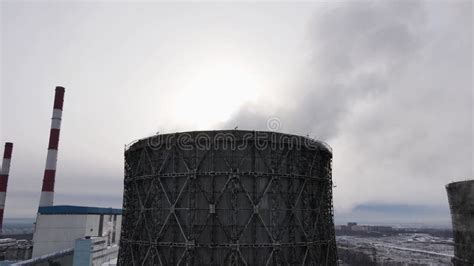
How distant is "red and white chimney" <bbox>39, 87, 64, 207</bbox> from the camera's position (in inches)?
1529

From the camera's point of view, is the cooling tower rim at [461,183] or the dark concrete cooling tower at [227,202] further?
the cooling tower rim at [461,183]

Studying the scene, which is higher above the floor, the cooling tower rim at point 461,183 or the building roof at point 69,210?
the cooling tower rim at point 461,183

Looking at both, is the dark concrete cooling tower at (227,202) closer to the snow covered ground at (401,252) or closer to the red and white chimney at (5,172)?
the red and white chimney at (5,172)

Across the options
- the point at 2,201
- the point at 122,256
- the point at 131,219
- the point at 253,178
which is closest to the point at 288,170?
the point at 253,178

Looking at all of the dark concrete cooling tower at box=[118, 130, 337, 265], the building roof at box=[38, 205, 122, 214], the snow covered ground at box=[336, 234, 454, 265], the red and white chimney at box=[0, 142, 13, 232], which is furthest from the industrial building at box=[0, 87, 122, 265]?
the snow covered ground at box=[336, 234, 454, 265]

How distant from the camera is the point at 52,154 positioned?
1606 inches

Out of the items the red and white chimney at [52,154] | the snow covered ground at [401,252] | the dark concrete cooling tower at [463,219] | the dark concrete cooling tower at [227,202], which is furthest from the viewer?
the snow covered ground at [401,252]

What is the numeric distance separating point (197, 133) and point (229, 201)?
4.13 m

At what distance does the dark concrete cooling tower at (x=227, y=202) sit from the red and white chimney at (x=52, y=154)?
81.0 feet

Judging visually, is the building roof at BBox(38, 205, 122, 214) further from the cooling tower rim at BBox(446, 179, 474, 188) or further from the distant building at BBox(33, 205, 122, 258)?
the cooling tower rim at BBox(446, 179, 474, 188)

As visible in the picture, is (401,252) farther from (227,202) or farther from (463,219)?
(227,202)

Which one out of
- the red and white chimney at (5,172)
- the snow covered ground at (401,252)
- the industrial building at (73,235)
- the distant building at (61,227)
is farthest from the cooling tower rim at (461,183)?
the red and white chimney at (5,172)

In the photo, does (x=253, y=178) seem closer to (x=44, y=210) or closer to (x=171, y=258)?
(x=171, y=258)

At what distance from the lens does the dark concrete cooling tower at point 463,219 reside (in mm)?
19297
